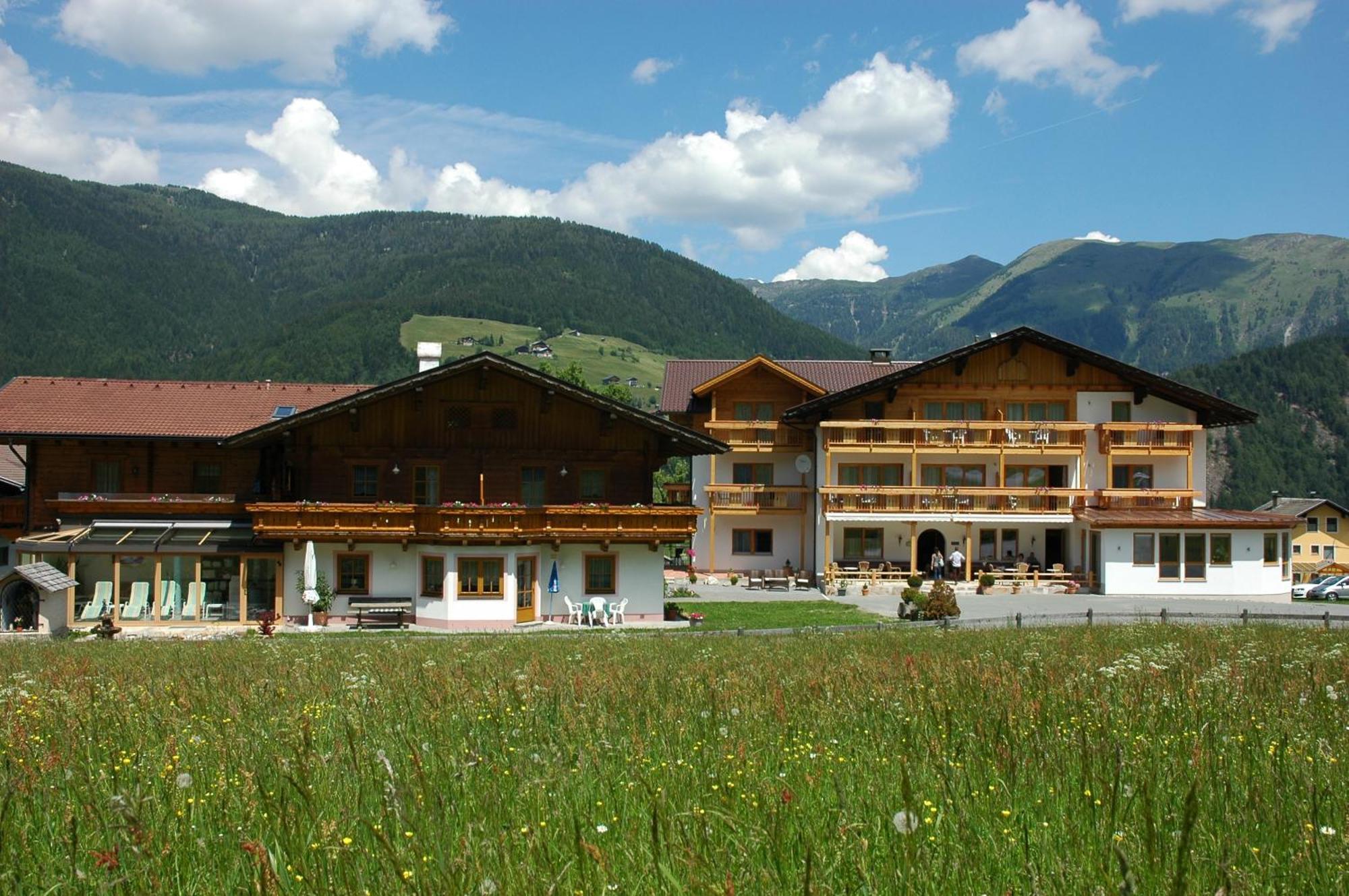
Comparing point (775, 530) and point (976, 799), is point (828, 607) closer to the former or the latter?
point (775, 530)

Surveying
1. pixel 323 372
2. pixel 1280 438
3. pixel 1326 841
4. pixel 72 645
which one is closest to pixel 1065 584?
pixel 72 645

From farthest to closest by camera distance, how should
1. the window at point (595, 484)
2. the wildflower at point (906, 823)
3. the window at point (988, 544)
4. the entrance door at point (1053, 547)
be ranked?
the window at point (988, 544), the entrance door at point (1053, 547), the window at point (595, 484), the wildflower at point (906, 823)

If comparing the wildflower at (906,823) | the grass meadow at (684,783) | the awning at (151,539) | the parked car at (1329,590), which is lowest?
the parked car at (1329,590)

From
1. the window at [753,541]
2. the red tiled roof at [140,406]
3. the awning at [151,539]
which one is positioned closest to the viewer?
the awning at [151,539]

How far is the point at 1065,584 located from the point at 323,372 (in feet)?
484

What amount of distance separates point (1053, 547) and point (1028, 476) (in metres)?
3.42

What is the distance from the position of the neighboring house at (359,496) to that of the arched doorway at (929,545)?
1627cm

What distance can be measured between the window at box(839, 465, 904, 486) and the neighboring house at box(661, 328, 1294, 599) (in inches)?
2.5

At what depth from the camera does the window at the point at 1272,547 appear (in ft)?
135

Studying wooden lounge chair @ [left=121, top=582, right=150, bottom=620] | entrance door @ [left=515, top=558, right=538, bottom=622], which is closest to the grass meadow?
entrance door @ [left=515, top=558, right=538, bottom=622]

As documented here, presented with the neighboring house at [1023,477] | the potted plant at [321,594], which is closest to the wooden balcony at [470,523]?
the potted plant at [321,594]

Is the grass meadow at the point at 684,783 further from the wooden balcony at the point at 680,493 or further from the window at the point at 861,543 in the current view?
the wooden balcony at the point at 680,493

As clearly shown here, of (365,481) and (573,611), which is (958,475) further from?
(365,481)

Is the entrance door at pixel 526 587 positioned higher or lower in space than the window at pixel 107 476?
lower
